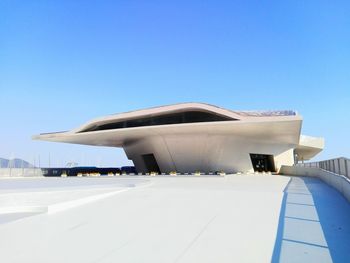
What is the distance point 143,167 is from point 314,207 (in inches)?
1361

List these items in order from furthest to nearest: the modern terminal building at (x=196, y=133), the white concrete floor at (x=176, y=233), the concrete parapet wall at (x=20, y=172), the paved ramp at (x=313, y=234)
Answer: the concrete parapet wall at (x=20, y=172)
the modern terminal building at (x=196, y=133)
the white concrete floor at (x=176, y=233)
the paved ramp at (x=313, y=234)

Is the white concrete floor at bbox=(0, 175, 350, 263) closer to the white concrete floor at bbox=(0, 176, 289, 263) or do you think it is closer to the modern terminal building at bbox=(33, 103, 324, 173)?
the white concrete floor at bbox=(0, 176, 289, 263)

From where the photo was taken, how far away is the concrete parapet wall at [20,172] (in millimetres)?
32906

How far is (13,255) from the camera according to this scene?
175 inches

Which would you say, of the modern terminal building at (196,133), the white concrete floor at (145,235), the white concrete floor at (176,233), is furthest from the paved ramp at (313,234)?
the modern terminal building at (196,133)

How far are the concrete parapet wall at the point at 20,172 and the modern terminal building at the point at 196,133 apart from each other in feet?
12.5

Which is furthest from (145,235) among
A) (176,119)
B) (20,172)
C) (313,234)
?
(20,172)

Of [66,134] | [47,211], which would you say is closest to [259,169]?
[66,134]

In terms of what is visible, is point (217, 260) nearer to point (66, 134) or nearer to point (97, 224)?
point (97, 224)

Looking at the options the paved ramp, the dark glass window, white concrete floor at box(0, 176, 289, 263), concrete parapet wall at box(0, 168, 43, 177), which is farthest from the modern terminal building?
white concrete floor at box(0, 176, 289, 263)

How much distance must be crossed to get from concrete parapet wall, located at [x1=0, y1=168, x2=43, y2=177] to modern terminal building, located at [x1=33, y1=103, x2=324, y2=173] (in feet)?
12.5

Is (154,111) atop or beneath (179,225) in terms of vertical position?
atop

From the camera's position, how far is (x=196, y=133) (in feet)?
99.9

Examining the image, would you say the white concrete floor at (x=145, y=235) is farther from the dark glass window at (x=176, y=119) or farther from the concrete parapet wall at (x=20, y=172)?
the concrete parapet wall at (x=20, y=172)
